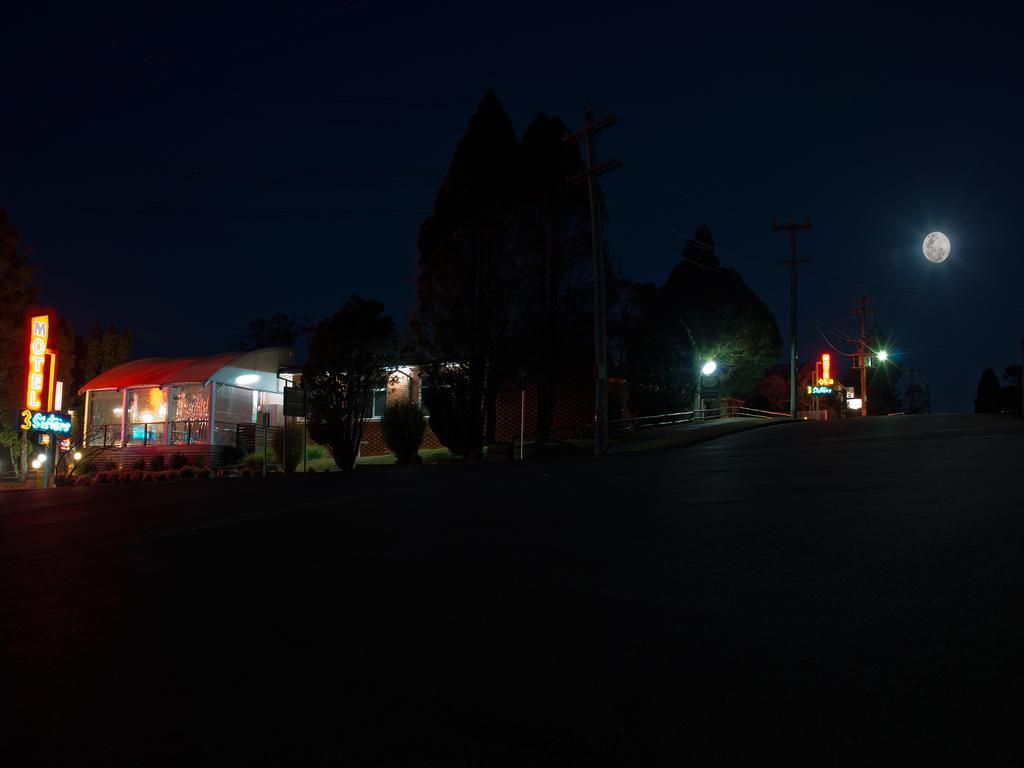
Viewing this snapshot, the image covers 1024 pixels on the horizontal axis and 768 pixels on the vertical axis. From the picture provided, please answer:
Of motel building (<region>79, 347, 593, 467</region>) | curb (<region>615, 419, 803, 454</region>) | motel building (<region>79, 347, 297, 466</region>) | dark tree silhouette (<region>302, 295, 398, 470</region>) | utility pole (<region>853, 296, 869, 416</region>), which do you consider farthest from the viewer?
utility pole (<region>853, 296, 869, 416</region>)

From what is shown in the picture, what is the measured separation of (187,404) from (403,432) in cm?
1475

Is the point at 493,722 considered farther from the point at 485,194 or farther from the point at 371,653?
the point at 485,194

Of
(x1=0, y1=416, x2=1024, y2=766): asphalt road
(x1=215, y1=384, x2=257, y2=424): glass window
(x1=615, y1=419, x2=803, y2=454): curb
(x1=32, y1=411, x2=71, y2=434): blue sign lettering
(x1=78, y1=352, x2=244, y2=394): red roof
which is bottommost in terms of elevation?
(x1=0, y1=416, x2=1024, y2=766): asphalt road

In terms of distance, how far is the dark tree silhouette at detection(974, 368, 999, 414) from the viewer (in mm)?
65688

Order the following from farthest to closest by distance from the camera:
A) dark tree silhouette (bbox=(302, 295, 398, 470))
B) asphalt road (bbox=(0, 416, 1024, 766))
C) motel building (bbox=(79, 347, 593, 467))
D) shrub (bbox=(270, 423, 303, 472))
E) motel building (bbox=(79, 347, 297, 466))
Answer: motel building (bbox=(79, 347, 297, 466)) → motel building (bbox=(79, 347, 593, 467)) → shrub (bbox=(270, 423, 303, 472)) → dark tree silhouette (bbox=(302, 295, 398, 470)) → asphalt road (bbox=(0, 416, 1024, 766))

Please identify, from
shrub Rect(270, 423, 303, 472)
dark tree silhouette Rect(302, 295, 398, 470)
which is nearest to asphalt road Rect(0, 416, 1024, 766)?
dark tree silhouette Rect(302, 295, 398, 470)

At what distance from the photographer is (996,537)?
652 centimetres

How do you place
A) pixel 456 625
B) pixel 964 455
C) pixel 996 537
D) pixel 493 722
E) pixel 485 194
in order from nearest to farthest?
pixel 493 722 < pixel 456 625 < pixel 996 537 < pixel 964 455 < pixel 485 194

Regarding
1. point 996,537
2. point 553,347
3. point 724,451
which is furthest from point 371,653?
point 553,347

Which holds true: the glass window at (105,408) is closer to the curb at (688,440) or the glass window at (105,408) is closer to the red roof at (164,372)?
the red roof at (164,372)

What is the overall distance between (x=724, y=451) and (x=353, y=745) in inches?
664

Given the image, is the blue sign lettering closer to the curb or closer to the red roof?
the red roof

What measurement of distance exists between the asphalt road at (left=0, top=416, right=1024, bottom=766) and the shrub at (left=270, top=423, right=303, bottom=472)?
19731 mm

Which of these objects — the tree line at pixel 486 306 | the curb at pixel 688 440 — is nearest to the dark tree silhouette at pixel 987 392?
the curb at pixel 688 440
